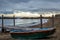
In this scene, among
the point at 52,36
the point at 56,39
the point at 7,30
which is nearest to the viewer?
the point at 56,39

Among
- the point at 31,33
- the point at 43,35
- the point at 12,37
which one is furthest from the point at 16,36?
the point at 43,35

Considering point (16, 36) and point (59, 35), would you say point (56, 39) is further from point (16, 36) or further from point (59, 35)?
point (16, 36)

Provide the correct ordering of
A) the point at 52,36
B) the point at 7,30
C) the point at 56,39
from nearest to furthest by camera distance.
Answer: the point at 56,39
the point at 52,36
the point at 7,30

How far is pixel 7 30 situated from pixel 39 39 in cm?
429

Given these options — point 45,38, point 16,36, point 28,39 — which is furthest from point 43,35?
point 16,36

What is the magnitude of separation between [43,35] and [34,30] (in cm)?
83

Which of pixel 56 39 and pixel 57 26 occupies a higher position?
pixel 57 26

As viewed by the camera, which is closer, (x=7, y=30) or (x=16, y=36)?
(x=16, y=36)

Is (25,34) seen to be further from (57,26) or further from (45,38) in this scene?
(57,26)

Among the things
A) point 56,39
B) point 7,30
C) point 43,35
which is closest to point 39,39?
point 43,35

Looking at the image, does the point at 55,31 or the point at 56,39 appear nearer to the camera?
the point at 56,39

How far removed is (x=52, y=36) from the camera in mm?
13258

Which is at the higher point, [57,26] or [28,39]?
[57,26]

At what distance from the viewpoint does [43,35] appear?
43.9 ft
